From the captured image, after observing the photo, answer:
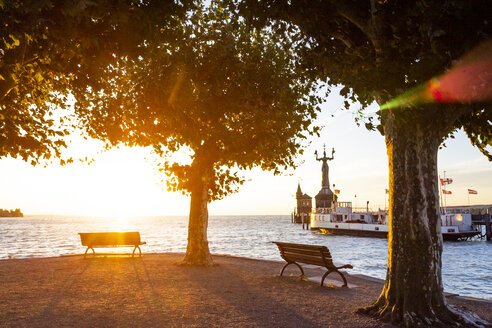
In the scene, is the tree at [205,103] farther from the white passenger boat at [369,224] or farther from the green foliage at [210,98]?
the white passenger boat at [369,224]

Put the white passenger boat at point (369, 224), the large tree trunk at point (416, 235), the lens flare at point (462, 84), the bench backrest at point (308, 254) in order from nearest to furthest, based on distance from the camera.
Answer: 1. the lens flare at point (462, 84)
2. the large tree trunk at point (416, 235)
3. the bench backrest at point (308, 254)
4. the white passenger boat at point (369, 224)

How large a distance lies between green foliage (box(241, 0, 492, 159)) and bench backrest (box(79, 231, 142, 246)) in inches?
471

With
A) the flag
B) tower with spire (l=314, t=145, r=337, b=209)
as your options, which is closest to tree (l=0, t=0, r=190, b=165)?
the flag

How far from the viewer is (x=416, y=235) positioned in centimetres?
713

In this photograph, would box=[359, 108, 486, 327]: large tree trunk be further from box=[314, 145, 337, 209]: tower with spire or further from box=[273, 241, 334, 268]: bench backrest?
box=[314, 145, 337, 209]: tower with spire

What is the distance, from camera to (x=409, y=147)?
7.36m

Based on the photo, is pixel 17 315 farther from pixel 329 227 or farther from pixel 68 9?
pixel 329 227

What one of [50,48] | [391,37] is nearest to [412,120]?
[391,37]

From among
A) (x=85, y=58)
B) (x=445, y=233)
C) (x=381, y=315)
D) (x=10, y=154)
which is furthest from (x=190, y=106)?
(x=445, y=233)

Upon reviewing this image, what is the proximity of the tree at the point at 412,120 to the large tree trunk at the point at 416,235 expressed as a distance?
0.02m

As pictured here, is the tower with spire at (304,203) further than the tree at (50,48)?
Yes

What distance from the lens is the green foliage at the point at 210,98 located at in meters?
13.3

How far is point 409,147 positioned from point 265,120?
7423 millimetres

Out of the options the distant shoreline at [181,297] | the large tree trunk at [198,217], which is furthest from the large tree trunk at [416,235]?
the large tree trunk at [198,217]
